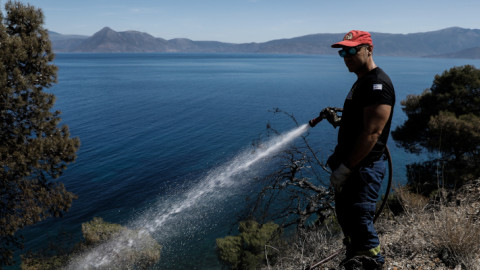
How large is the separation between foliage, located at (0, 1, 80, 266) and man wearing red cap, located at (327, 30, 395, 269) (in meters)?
13.6

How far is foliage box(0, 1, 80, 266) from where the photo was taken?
12.3 meters

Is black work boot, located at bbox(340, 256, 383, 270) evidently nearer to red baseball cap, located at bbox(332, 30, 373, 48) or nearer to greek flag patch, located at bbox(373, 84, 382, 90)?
greek flag patch, located at bbox(373, 84, 382, 90)

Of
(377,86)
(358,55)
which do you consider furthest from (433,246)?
(358,55)

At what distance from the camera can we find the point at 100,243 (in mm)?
20281

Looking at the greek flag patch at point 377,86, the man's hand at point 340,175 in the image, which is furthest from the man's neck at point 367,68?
the man's hand at point 340,175

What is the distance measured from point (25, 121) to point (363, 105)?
15571 mm

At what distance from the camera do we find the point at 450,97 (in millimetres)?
21984

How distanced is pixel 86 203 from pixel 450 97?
30179mm

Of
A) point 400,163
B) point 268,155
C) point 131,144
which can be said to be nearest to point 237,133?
point 268,155

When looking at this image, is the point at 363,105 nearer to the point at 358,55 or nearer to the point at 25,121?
the point at 358,55

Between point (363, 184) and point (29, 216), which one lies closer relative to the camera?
point (363, 184)

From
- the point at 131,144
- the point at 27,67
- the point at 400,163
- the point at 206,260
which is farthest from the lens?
the point at 131,144

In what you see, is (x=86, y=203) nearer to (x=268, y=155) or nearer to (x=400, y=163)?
(x=268, y=155)

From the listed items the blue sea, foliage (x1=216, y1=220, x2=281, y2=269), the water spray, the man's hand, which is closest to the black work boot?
the man's hand
